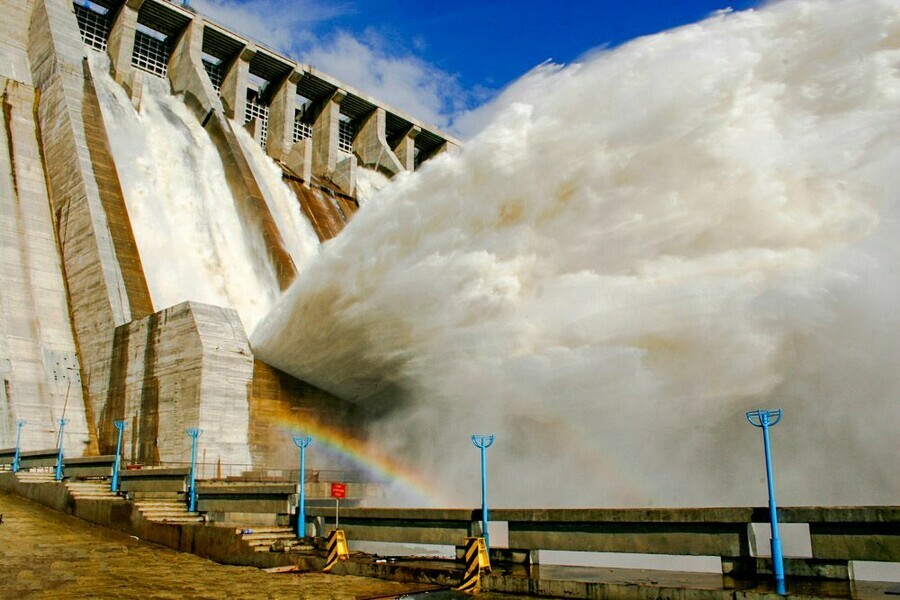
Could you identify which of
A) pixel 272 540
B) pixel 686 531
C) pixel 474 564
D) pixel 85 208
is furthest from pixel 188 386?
pixel 686 531

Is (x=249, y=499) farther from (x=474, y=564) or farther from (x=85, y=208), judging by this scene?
(x=85, y=208)

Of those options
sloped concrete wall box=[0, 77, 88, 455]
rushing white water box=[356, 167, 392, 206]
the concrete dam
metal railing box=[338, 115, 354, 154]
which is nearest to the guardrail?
the concrete dam

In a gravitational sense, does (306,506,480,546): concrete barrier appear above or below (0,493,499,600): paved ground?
above

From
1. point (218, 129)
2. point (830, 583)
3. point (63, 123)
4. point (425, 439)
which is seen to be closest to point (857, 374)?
point (830, 583)

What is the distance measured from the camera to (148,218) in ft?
99.9

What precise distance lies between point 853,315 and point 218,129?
3181 centimetres

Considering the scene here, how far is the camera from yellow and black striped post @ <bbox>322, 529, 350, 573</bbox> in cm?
1102

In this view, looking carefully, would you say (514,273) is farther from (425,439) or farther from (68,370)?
(68,370)

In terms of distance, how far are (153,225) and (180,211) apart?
2.16 meters

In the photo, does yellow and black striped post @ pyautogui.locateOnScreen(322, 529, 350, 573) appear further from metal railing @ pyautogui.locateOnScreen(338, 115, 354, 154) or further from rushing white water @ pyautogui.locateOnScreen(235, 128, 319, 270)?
metal railing @ pyautogui.locateOnScreen(338, 115, 354, 154)

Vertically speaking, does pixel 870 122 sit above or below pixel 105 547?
above

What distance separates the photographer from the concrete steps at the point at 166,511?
48.3 ft

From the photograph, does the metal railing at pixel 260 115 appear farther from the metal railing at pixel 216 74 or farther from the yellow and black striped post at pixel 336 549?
the yellow and black striped post at pixel 336 549

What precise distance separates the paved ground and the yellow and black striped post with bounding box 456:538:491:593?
17.8 inches
